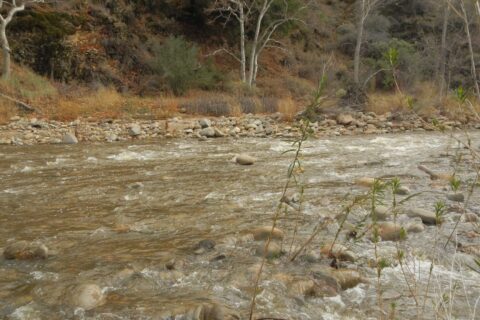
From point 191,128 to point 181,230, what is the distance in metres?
7.79

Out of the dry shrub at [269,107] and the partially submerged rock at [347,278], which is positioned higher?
the partially submerged rock at [347,278]

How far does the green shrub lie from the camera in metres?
16.9

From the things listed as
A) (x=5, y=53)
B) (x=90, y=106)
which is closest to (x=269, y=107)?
(x=90, y=106)

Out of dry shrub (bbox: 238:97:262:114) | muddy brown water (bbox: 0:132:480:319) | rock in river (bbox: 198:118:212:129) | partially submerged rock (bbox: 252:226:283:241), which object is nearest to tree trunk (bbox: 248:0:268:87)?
dry shrub (bbox: 238:97:262:114)

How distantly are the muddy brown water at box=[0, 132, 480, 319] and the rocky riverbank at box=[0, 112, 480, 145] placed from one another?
1.89 metres

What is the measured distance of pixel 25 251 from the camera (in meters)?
3.50

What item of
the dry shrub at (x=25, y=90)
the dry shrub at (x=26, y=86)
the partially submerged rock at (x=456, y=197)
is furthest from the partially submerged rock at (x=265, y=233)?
the dry shrub at (x=26, y=86)

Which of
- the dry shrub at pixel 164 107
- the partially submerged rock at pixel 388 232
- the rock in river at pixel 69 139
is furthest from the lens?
the dry shrub at pixel 164 107

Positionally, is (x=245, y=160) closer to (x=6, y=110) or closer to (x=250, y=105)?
(x=250, y=105)

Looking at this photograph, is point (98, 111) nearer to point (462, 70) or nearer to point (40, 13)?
point (40, 13)

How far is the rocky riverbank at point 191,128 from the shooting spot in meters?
10.5

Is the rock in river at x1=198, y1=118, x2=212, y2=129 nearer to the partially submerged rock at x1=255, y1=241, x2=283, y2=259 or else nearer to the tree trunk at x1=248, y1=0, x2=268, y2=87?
the tree trunk at x1=248, y1=0, x2=268, y2=87

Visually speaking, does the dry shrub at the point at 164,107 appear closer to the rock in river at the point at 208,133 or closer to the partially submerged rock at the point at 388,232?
the rock in river at the point at 208,133

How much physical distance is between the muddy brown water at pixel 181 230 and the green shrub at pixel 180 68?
28.4ft
